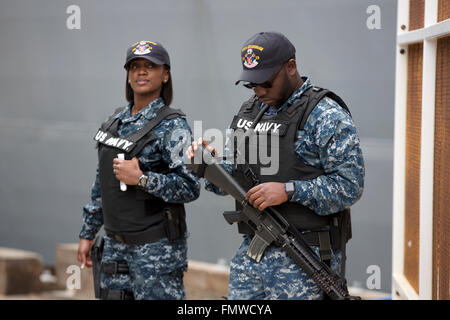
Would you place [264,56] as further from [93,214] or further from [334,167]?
[93,214]

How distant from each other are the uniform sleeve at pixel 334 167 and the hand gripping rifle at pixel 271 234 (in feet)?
0.46

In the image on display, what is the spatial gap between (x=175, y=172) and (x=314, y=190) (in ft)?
3.16

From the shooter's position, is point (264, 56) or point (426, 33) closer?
point (264, 56)

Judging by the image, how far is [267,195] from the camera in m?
2.40

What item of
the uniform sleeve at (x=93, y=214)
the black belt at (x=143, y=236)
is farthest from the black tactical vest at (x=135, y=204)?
the uniform sleeve at (x=93, y=214)

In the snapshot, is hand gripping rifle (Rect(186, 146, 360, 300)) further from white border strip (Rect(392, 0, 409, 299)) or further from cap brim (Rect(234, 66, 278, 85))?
white border strip (Rect(392, 0, 409, 299))

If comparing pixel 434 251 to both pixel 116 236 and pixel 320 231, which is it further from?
pixel 116 236

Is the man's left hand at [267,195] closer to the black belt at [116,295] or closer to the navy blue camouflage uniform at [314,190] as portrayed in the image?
the navy blue camouflage uniform at [314,190]

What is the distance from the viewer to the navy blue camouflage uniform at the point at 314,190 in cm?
240

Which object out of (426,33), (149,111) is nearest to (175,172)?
(149,111)

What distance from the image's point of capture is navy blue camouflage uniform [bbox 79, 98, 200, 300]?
10.1 ft

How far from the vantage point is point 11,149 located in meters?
6.59
